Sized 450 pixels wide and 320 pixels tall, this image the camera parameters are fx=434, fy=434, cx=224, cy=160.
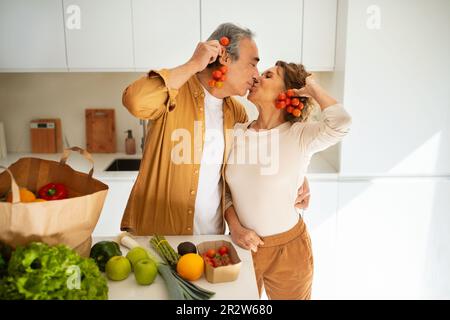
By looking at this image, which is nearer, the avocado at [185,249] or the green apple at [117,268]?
the green apple at [117,268]

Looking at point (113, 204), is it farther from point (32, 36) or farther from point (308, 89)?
point (308, 89)

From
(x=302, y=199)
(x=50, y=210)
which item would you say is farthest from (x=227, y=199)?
(x=50, y=210)

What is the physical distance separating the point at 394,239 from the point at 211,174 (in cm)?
177

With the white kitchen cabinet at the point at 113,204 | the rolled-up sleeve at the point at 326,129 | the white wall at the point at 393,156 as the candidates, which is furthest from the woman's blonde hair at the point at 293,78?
the white kitchen cabinet at the point at 113,204

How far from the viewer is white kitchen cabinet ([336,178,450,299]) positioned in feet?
9.73

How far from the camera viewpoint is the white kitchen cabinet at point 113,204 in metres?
2.93

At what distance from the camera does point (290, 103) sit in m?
1.82

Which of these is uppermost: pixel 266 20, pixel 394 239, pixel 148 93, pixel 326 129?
pixel 266 20

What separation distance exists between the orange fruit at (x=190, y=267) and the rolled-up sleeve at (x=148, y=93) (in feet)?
1.97

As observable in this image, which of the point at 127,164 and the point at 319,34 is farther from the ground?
the point at 319,34

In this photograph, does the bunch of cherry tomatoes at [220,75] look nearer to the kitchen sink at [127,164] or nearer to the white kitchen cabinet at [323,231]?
the white kitchen cabinet at [323,231]

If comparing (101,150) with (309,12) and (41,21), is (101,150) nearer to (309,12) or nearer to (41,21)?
(41,21)

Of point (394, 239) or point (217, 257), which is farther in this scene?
point (394, 239)
